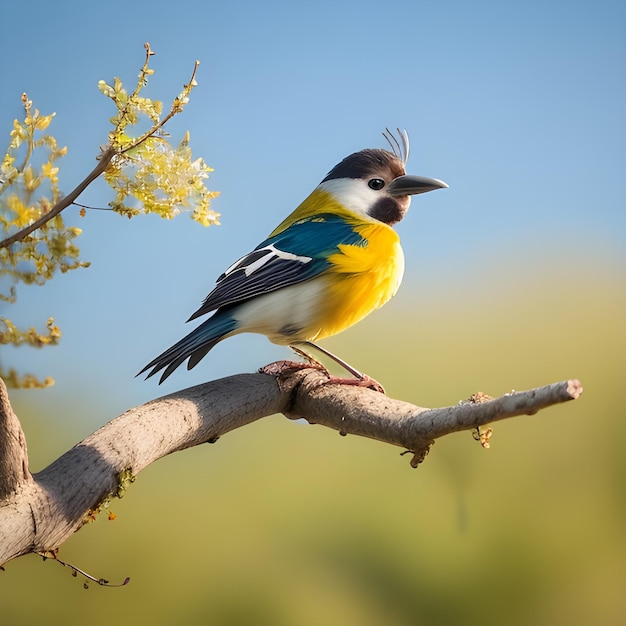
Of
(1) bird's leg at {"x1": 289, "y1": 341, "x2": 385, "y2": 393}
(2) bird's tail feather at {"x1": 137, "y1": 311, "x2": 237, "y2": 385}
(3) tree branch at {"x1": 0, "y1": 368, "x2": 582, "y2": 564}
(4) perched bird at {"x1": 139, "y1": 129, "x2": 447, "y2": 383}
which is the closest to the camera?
(3) tree branch at {"x1": 0, "y1": 368, "x2": 582, "y2": 564}

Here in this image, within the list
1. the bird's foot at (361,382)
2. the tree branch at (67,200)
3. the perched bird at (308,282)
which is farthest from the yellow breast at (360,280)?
the tree branch at (67,200)

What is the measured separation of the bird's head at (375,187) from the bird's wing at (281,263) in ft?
0.41

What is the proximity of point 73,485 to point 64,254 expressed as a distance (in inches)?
16.7

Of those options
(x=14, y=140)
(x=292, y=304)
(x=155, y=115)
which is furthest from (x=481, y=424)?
(x=14, y=140)

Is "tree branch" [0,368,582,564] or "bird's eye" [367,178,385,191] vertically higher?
"bird's eye" [367,178,385,191]

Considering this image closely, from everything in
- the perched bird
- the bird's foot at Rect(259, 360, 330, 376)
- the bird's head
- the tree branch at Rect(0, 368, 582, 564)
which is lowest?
the tree branch at Rect(0, 368, 582, 564)

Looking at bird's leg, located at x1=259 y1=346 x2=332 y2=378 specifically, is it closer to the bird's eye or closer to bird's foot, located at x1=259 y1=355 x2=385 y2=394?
bird's foot, located at x1=259 y1=355 x2=385 y2=394

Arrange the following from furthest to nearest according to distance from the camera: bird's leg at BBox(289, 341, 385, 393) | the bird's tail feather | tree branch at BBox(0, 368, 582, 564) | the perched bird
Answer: bird's leg at BBox(289, 341, 385, 393) < the perched bird < the bird's tail feather < tree branch at BBox(0, 368, 582, 564)

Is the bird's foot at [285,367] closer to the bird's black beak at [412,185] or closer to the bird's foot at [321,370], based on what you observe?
the bird's foot at [321,370]

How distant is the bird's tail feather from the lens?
1.67m

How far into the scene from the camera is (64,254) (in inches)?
61.0

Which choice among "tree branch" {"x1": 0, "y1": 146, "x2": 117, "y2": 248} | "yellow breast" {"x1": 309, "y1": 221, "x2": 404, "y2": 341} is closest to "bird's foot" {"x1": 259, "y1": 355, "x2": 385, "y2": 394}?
"yellow breast" {"x1": 309, "y1": 221, "x2": 404, "y2": 341}

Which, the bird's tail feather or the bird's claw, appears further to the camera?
the bird's claw

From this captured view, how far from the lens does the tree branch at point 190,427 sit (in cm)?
138
